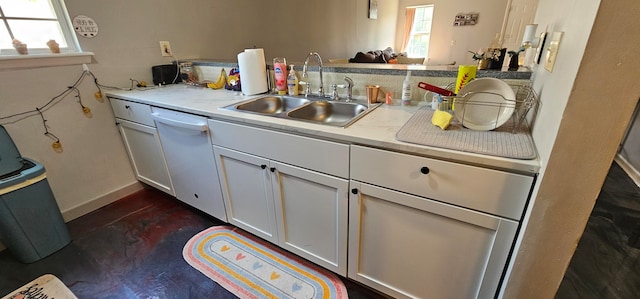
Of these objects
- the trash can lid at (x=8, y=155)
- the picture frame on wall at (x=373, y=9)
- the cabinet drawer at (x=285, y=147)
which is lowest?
the trash can lid at (x=8, y=155)

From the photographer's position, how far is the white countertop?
0.79 meters

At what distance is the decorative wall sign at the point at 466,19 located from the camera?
5547mm

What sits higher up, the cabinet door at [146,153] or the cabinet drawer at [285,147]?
the cabinet drawer at [285,147]

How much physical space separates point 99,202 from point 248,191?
A: 142 cm

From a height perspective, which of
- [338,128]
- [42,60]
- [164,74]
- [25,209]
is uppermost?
[42,60]

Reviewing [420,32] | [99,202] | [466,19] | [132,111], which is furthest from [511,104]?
[420,32]

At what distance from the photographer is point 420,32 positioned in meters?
6.32

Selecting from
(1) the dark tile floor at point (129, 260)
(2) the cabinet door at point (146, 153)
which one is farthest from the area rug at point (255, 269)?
(2) the cabinet door at point (146, 153)

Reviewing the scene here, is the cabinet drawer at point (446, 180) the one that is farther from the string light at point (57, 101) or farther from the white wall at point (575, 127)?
the string light at point (57, 101)

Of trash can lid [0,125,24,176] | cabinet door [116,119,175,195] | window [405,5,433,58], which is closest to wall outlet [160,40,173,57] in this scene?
cabinet door [116,119,175,195]

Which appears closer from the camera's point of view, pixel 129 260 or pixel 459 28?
pixel 129 260

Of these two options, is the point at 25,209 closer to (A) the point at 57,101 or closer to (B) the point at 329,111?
(A) the point at 57,101

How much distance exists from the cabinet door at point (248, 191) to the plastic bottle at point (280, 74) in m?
0.55

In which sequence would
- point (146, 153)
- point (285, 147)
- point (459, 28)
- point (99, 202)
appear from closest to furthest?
point (285, 147) → point (146, 153) → point (99, 202) → point (459, 28)
